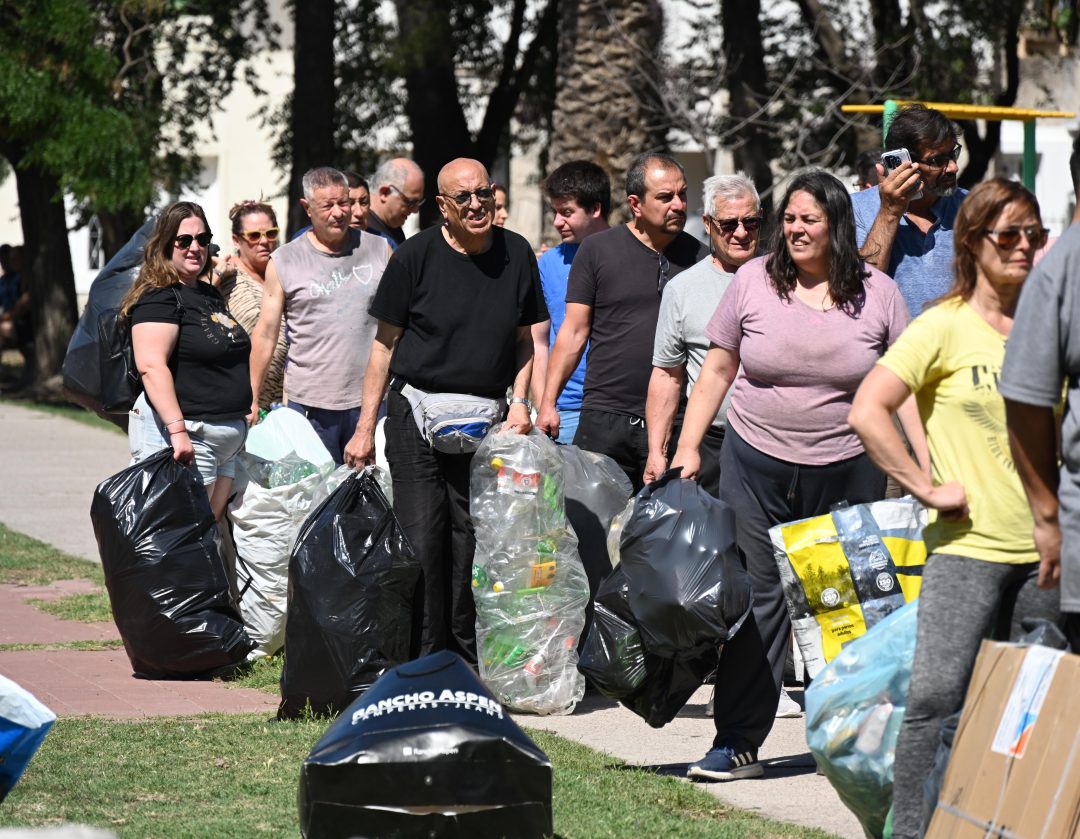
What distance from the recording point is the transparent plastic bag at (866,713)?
4.00 metres

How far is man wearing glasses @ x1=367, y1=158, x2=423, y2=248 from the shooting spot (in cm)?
845

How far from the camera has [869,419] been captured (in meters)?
3.82

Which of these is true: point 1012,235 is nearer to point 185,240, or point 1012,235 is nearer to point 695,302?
point 695,302

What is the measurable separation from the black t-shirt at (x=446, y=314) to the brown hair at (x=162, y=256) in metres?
1.08

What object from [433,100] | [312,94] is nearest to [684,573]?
[312,94]

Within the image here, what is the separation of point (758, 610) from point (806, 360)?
785 mm

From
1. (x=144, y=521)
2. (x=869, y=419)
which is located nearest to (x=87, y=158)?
(x=144, y=521)

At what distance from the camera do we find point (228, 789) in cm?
494

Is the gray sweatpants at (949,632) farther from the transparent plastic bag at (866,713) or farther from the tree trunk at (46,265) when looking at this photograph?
the tree trunk at (46,265)

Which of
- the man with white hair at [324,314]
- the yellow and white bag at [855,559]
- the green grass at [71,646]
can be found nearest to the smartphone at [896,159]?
the yellow and white bag at [855,559]

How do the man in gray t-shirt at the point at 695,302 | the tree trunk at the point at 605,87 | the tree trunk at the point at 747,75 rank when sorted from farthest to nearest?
the tree trunk at the point at 747,75, the tree trunk at the point at 605,87, the man in gray t-shirt at the point at 695,302

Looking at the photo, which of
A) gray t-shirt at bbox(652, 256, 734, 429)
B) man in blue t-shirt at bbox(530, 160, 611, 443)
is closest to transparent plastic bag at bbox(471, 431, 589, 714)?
gray t-shirt at bbox(652, 256, 734, 429)

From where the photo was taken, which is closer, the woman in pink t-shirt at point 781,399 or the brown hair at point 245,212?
the woman in pink t-shirt at point 781,399

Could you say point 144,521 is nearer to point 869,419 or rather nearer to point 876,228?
point 876,228
